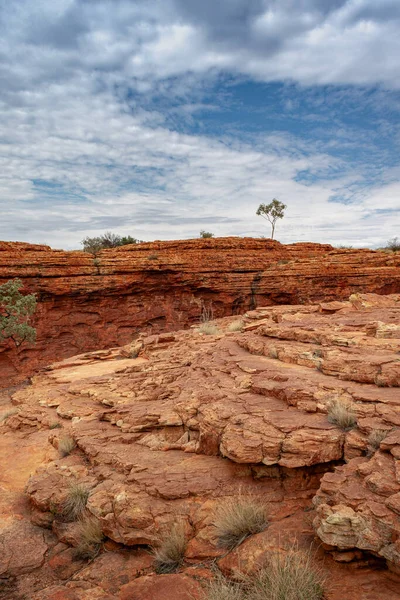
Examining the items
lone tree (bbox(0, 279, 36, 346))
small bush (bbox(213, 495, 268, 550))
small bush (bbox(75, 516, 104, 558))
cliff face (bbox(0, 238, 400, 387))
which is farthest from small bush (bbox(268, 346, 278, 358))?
cliff face (bbox(0, 238, 400, 387))

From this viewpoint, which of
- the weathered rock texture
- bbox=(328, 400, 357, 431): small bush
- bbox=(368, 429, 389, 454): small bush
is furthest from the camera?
bbox=(328, 400, 357, 431): small bush

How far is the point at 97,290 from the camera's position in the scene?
19453 mm

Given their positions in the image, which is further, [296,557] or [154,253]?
[154,253]

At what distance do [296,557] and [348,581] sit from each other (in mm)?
395

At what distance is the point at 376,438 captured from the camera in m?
3.78

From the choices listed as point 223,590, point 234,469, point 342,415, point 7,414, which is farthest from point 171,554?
point 7,414

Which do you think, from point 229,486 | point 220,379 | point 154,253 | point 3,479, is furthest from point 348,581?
point 154,253

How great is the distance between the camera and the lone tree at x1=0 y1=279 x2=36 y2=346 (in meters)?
15.9

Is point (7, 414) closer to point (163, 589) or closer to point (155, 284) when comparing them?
point (163, 589)

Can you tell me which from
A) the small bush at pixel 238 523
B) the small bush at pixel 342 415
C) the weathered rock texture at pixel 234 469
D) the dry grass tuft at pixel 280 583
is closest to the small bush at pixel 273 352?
the weathered rock texture at pixel 234 469

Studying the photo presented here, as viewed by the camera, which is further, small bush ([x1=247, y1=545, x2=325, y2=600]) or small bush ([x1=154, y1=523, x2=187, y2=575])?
small bush ([x1=154, y1=523, x2=187, y2=575])

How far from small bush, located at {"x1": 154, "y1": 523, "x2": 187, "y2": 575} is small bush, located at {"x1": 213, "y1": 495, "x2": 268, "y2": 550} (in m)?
0.36

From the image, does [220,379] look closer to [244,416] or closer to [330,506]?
[244,416]

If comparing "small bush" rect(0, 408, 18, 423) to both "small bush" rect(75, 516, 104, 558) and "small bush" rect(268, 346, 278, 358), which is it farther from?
"small bush" rect(268, 346, 278, 358)
